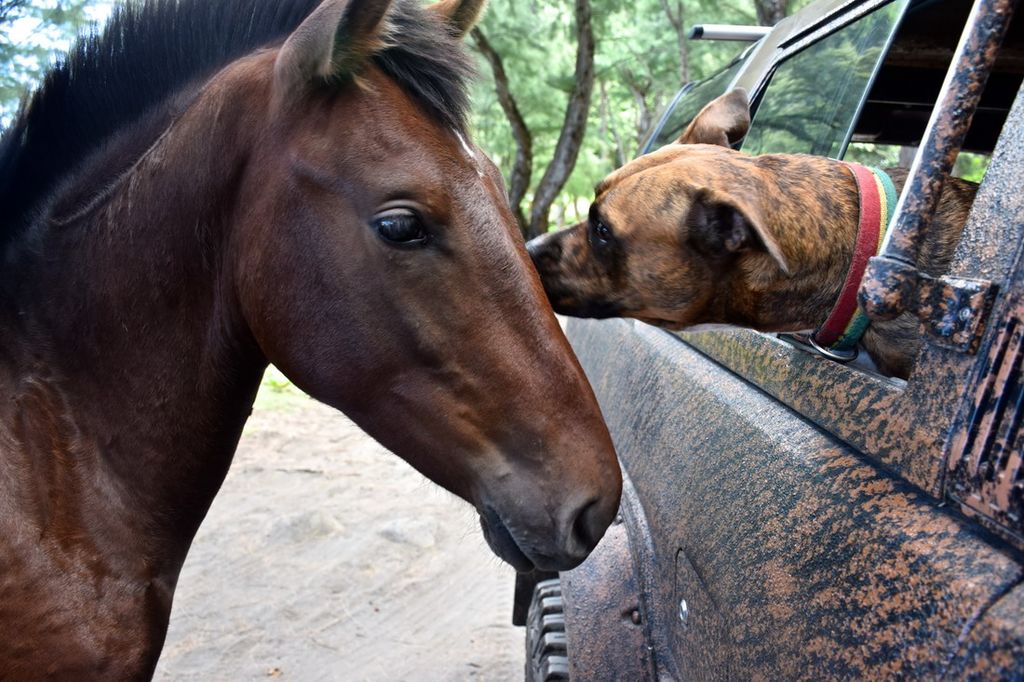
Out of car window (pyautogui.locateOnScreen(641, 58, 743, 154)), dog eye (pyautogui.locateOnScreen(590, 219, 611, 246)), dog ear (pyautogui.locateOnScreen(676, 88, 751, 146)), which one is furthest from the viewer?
car window (pyautogui.locateOnScreen(641, 58, 743, 154))

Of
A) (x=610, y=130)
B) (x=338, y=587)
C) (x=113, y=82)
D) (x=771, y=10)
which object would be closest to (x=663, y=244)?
(x=113, y=82)

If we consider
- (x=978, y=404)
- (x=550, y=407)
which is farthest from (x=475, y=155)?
(x=978, y=404)

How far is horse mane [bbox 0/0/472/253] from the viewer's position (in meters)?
1.86

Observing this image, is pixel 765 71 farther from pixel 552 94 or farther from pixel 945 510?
pixel 552 94

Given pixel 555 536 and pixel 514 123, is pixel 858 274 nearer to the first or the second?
pixel 555 536

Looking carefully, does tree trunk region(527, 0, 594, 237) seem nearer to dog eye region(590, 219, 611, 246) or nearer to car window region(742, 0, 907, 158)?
car window region(742, 0, 907, 158)

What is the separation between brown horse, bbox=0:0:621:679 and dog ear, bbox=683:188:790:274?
59 centimetres

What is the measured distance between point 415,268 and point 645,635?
44.6 inches

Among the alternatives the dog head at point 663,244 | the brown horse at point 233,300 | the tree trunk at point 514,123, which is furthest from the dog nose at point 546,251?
the tree trunk at point 514,123

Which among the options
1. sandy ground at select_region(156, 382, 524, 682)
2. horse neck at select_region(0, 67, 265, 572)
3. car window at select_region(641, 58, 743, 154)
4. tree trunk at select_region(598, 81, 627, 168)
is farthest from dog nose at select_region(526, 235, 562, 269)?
tree trunk at select_region(598, 81, 627, 168)

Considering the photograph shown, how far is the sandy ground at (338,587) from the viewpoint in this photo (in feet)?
13.5

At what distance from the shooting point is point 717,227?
2.10m

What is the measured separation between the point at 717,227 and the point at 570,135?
13.9 m

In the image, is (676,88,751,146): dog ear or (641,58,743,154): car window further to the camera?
(641,58,743,154): car window
